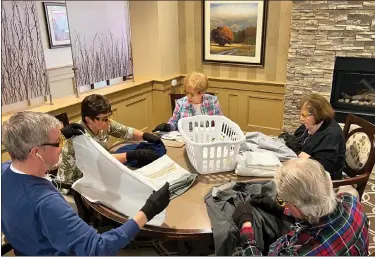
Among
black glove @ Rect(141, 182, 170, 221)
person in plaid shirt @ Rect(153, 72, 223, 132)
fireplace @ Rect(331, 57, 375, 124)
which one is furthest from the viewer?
fireplace @ Rect(331, 57, 375, 124)

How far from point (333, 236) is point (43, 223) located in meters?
1.04

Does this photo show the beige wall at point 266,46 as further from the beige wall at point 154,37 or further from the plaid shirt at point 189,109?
the plaid shirt at point 189,109

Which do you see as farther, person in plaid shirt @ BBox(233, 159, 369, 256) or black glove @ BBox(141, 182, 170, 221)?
black glove @ BBox(141, 182, 170, 221)

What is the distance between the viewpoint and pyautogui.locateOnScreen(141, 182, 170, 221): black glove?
1286 millimetres

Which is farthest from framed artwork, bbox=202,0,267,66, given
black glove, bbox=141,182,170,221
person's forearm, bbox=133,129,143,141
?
black glove, bbox=141,182,170,221

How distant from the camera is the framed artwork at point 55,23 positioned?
13.5 ft

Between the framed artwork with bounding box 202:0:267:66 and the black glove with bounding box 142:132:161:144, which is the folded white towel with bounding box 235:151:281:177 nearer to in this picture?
the black glove with bounding box 142:132:161:144

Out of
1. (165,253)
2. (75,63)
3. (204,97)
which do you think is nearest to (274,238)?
(165,253)

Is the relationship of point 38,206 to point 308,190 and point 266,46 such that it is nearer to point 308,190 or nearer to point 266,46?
point 308,190

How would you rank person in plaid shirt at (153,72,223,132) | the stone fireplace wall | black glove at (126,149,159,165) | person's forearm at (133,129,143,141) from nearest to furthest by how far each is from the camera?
black glove at (126,149,159,165)
person's forearm at (133,129,143,141)
person in plaid shirt at (153,72,223,132)
the stone fireplace wall

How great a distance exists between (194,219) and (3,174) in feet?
2.58

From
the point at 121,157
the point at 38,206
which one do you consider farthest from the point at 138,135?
the point at 38,206

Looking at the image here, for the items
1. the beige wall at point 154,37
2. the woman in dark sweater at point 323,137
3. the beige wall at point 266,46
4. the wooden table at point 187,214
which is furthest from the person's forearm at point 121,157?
the beige wall at point 266,46

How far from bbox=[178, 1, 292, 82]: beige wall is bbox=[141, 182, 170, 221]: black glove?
2.92 m
